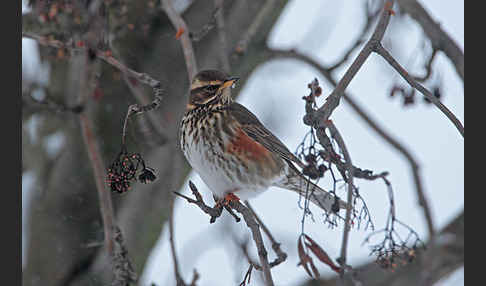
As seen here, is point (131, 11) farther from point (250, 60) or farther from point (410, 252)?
point (410, 252)

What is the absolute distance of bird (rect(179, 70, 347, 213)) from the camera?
326 centimetres

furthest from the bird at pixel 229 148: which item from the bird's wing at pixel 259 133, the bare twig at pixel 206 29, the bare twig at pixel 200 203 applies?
the bare twig at pixel 200 203

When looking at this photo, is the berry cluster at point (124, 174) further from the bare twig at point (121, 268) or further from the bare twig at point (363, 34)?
the bare twig at point (363, 34)

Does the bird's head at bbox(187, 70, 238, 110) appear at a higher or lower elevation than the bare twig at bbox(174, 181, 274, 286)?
higher

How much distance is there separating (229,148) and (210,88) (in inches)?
15.9

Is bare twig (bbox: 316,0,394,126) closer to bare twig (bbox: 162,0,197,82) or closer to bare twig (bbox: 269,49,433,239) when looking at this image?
bare twig (bbox: 162,0,197,82)

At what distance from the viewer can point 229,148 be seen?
3279mm

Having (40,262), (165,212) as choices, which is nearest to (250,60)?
(165,212)

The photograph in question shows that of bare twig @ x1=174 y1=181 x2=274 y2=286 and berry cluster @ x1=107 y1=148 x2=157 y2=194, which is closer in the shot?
bare twig @ x1=174 y1=181 x2=274 y2=286

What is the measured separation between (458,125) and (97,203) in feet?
10.1

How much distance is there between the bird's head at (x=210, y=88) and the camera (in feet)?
11.1

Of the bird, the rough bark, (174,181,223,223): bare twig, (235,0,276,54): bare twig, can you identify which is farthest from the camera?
the rough bark

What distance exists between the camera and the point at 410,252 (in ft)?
9.16

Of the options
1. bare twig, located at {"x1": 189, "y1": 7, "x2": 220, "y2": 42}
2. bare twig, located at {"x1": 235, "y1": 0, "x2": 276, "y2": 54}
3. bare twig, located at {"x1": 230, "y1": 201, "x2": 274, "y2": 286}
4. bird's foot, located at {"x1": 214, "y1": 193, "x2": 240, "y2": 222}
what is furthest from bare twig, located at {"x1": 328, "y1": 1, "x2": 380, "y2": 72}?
bare twig, located at {"x1": 230, "y1": 201, "x2": 274, "y2": 286}
